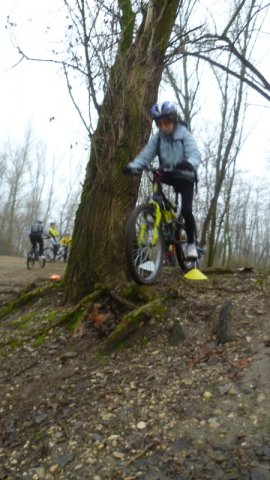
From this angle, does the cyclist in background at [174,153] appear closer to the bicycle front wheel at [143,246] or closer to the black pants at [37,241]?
the bicycle front wheel at [143,246]

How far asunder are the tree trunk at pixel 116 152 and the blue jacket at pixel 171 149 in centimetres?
40

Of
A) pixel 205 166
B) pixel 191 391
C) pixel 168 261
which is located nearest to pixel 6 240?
pixel 205 166

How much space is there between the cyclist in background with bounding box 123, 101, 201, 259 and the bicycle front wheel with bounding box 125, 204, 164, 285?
1.60 ft

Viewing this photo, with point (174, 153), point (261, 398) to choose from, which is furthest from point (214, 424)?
point (174, 153)

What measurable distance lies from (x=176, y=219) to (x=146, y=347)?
1.93m

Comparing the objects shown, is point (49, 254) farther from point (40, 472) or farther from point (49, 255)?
point (40, 472)

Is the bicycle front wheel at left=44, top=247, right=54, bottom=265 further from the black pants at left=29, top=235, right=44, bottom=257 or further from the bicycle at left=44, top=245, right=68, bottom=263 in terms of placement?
the black pants at left=29, top=235, right=44, bottom=257

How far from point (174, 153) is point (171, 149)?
58 mm

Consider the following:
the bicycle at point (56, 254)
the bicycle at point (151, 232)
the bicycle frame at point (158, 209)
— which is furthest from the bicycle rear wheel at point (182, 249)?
the bicycle at point (56, 254)

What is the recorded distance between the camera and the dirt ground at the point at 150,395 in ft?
9.25

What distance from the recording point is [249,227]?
60688 millimetres

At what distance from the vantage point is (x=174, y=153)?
16.8ft

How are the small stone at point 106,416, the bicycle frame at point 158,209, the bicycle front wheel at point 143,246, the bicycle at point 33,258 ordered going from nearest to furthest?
1. the small stone at point 106,416
2. the bicycle front wheel at point 143,246
3. the bicycle frame at point 158,209
4. the bicycle at point 33,258

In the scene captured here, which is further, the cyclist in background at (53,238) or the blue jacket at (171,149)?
the cyclist in background at (53,238)
